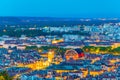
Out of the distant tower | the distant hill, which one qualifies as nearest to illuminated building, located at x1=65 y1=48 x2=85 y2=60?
the distant tower

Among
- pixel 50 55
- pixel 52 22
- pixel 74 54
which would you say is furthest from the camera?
pixel 52 22

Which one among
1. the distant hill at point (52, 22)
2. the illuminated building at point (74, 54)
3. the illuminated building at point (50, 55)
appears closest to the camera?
the illuminated building at point (50, 55)

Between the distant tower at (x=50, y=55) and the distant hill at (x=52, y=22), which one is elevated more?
the distant tower at (x=50, y=55)

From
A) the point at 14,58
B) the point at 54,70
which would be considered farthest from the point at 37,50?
the point at 54,70

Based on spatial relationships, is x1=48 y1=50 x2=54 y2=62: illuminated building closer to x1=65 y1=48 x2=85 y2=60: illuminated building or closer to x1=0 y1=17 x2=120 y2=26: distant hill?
x1=65 y1=48 x2=85 y2=60: illuminated building

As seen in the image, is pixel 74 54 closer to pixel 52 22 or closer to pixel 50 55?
pixel 50 55

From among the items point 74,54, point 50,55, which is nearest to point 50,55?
point 50,55

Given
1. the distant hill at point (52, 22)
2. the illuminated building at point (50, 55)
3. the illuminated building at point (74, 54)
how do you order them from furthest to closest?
the distant hill at point (52, 22), the illuminated building at point (74, 54), the illuminated building at point (50, 55)

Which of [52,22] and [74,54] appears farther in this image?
[52,22]

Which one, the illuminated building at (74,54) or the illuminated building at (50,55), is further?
the illuminated building at (74,54)

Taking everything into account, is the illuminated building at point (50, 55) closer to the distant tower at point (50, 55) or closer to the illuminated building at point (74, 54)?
the distant tower at point (50, 55)

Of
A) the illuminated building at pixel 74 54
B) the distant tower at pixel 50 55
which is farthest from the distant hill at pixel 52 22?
the illuminated building at pixel 74 54
